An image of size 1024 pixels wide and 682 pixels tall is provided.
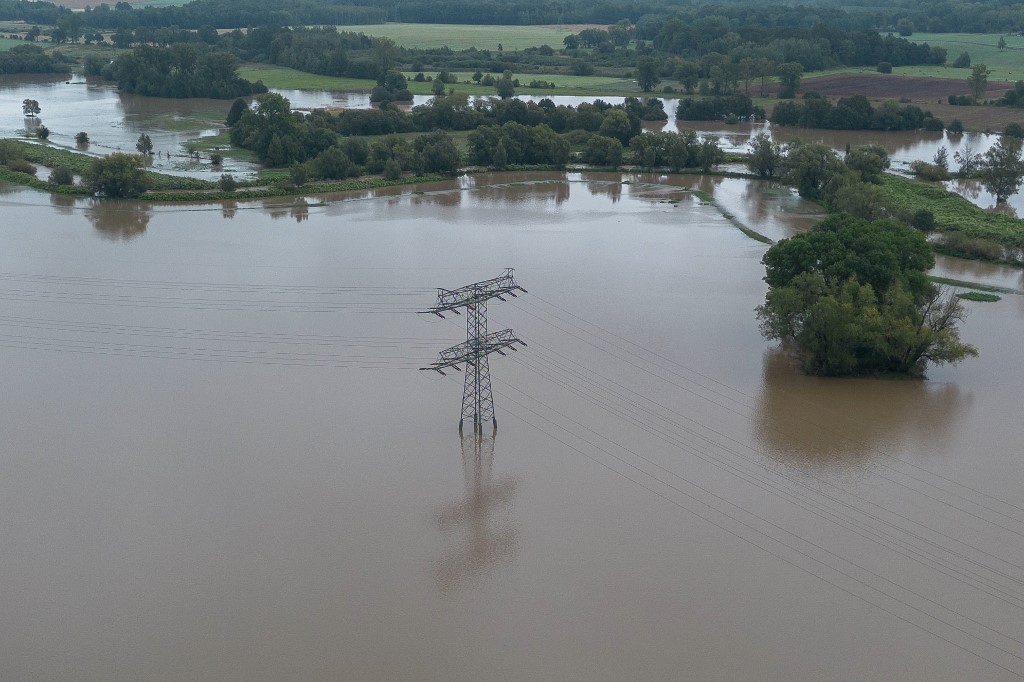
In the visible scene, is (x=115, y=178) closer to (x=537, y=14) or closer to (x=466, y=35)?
(x=466, y=35)

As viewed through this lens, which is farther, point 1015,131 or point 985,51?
point 985,51

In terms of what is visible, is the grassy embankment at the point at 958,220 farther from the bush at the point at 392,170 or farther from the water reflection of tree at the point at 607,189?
the bush at the point at 392,170

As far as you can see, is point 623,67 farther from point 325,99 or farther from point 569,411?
point 569,411

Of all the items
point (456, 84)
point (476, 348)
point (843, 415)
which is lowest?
point (843, 415)

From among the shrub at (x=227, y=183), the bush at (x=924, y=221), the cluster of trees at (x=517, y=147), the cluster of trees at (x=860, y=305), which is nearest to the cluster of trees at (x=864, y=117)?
the cluster of trees at (x=517, y=147)

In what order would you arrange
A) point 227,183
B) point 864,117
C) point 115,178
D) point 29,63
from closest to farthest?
point 115,178 < point 227,183 < point 864,117 < point 29,63

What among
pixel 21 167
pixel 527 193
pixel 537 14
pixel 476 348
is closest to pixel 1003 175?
pixel 527 193
